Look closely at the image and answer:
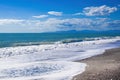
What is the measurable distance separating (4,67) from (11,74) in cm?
246

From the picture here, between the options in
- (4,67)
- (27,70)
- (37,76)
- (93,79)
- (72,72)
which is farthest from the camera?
(4,67)

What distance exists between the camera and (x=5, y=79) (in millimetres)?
13117

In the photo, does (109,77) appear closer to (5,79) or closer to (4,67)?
(5,79)

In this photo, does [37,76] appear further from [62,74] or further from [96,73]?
[96,73]

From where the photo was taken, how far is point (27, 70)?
1566 centimetres

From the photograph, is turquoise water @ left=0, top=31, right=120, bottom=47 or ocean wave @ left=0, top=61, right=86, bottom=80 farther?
turquoise water @ left=0, top=31, right=120, bottom=47

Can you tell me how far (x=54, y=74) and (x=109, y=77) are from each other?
9.85 feet

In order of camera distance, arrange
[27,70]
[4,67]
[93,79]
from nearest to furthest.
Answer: [93,79] → [27,70] → [4,67]

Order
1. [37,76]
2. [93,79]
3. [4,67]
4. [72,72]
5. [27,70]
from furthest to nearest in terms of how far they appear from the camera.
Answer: [4,67], [27,70], [72,72], [37,76], [93,79]

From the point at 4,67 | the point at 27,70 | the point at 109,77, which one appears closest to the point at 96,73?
the point at 109,77

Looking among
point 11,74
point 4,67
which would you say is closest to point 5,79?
point 11,74

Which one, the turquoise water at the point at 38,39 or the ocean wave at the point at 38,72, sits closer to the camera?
the ocean wave at the point at 38,72

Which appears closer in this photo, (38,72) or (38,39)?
(38,72)

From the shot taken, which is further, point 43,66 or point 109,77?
point 43,66
